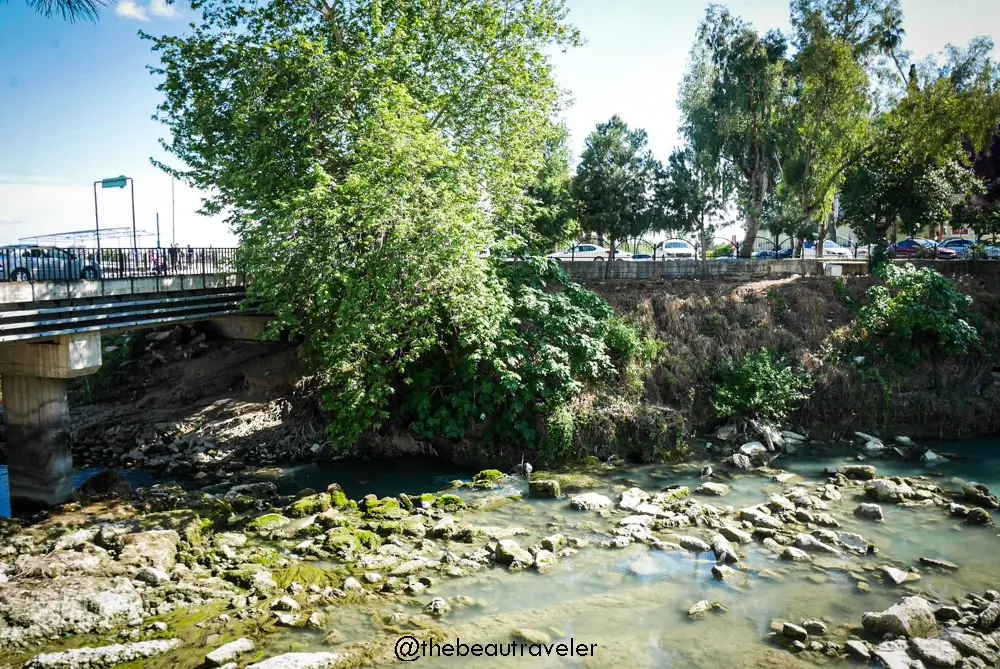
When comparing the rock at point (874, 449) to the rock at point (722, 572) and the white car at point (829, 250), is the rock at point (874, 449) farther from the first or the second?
the white car at point (829, 250)

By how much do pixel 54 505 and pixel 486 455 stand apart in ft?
33.8

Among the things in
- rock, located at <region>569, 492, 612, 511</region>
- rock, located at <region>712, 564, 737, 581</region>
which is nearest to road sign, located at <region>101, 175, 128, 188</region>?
rock, located at <region>569, 492, 612, 511</region>

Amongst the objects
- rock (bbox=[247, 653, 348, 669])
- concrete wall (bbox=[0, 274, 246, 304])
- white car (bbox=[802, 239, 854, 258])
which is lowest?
rock (bbox=[247, 653, 348, 669])

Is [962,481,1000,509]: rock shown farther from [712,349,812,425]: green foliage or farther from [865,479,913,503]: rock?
[712,349,812,425]: green foliage

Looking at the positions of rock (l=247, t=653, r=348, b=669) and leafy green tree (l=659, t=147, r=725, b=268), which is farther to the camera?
leafy green tree (l=659, t=147, r=725, b=268)

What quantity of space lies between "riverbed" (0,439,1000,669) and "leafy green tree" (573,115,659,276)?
14.1m

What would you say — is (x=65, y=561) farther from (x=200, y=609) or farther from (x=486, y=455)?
(x=486, y=455)

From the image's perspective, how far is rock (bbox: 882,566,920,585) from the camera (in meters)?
11.7

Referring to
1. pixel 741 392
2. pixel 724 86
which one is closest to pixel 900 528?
pixel 741 392

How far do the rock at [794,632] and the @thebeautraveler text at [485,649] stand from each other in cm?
275

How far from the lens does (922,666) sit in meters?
9.09

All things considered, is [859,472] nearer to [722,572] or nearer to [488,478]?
[722,572]

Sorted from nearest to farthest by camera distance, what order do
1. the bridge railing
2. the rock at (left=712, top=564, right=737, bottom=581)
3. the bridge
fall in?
the rock at (left=712, top=564, right=737, bottom=581), the bridge, the bridge railing

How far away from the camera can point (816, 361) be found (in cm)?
2272
